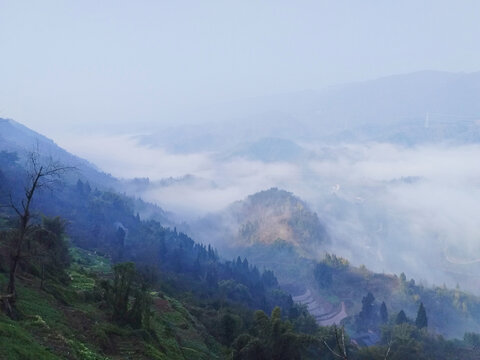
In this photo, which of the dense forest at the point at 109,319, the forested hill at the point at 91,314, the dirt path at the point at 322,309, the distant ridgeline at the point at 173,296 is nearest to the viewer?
the forested hill at the point at 91,314

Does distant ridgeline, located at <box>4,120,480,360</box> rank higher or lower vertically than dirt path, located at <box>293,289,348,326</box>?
higher

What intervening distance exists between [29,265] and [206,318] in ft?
79.1

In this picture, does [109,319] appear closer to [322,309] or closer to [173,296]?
[173,296]

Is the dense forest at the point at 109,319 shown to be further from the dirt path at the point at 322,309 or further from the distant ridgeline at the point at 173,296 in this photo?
the dirt path at the point at 322,309

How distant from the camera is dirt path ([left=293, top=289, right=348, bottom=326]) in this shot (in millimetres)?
116875

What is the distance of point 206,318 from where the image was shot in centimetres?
4944

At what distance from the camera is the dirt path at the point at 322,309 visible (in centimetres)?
11688

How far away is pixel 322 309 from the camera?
409 feet

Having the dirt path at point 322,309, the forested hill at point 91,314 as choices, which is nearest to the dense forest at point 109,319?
the forested hill at point 91,314

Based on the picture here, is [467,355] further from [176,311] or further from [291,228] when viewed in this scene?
[291,228]

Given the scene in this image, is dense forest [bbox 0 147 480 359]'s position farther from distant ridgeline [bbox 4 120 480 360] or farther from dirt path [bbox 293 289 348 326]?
dirt path [bbox 293 289 348 326]

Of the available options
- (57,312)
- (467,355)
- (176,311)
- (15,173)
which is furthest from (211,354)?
(15,173)


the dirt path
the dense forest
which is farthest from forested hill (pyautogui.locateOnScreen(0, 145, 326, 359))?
the dirt path

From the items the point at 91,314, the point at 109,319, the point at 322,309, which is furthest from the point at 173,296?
the point at 322,309
